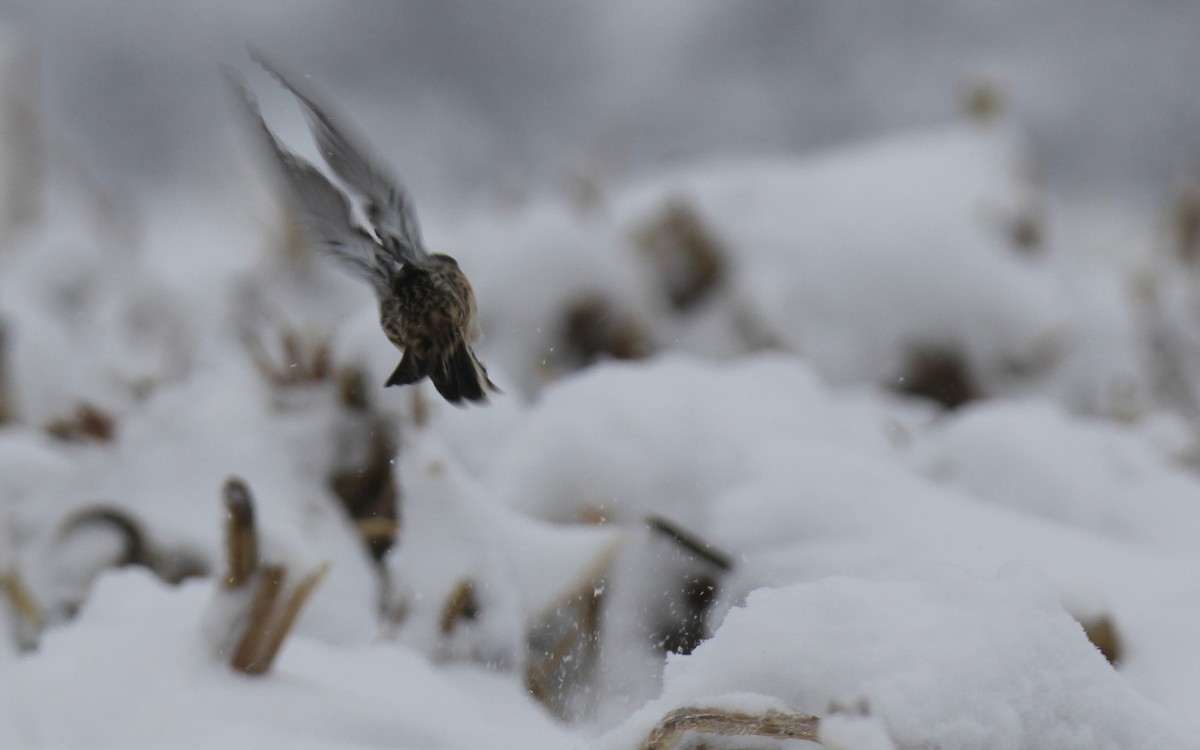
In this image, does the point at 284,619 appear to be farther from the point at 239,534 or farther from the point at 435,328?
the point at 435,328

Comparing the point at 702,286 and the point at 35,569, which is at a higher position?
the point at 702,286

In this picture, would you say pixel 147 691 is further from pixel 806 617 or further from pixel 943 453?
pixel 943 453

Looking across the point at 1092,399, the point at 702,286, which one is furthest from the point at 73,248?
the point at 1092,399

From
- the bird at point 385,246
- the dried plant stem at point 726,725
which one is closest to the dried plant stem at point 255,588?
the bird at point 385,246

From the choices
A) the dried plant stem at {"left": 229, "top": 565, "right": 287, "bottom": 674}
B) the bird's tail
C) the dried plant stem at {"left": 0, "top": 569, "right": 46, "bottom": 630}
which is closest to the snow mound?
the bird's tail

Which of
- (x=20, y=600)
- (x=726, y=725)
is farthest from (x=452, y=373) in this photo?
(x=20, y=600)

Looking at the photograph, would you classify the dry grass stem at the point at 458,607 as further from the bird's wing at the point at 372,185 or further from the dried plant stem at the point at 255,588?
the bird's wing at the point at 372,185
